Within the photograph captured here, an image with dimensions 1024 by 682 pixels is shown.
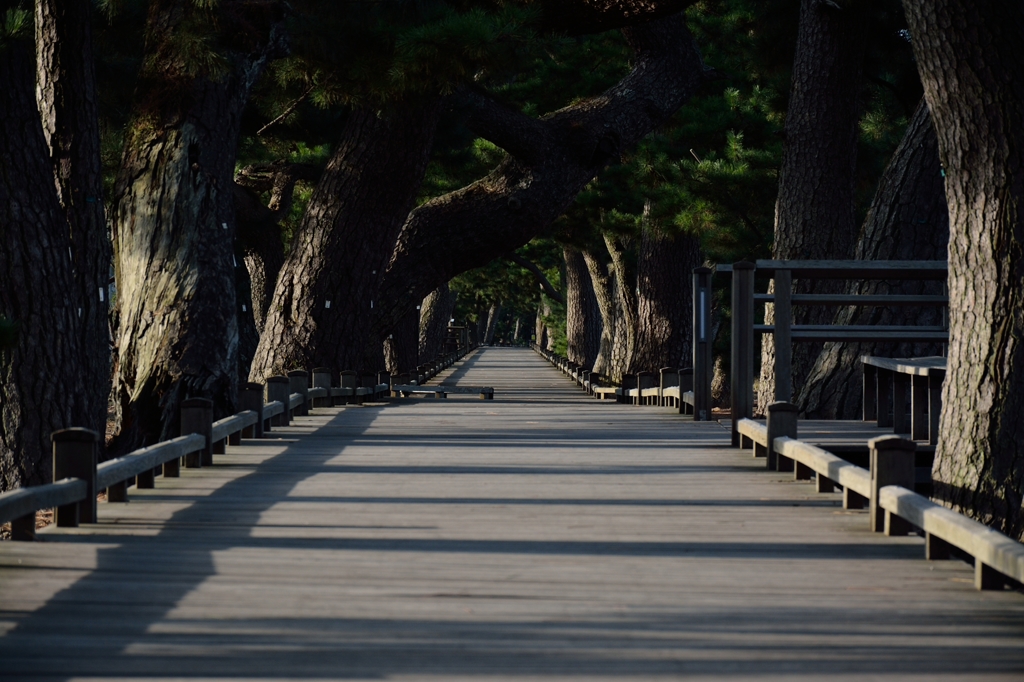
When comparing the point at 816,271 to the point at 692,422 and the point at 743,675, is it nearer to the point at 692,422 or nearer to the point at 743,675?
the point at 692,422

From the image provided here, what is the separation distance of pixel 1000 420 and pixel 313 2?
9.20 m

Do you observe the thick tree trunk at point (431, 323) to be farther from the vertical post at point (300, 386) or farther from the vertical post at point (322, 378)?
the vertical post at point (300, 386)

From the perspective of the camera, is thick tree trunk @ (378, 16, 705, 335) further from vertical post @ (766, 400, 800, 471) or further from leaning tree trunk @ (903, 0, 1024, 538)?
leaning tree trunk @ (903, 0, 1024, 538)

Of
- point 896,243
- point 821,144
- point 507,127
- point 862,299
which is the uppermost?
point 507,127

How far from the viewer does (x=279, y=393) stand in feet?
47.1

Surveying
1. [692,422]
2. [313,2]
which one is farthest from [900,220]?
[313,2]

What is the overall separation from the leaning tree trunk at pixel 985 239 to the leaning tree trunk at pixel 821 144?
8.47 meters

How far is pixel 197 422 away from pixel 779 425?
14.4 ft

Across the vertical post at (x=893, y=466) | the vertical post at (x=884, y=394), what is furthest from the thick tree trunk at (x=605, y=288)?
the vertical post at (x=893, y=466)

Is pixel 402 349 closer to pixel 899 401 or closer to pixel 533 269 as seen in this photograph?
pixel 533 269

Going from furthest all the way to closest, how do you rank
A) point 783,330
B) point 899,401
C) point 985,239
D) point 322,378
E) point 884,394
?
1. point 322,378
2. point 884,394
3. point 899,401
4. point 783,330
5. point 985,239

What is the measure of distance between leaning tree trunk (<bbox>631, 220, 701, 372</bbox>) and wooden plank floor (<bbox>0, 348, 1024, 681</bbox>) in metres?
17.3

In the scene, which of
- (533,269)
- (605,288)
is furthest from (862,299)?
(533,269)

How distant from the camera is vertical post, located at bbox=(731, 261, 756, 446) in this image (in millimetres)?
11656
